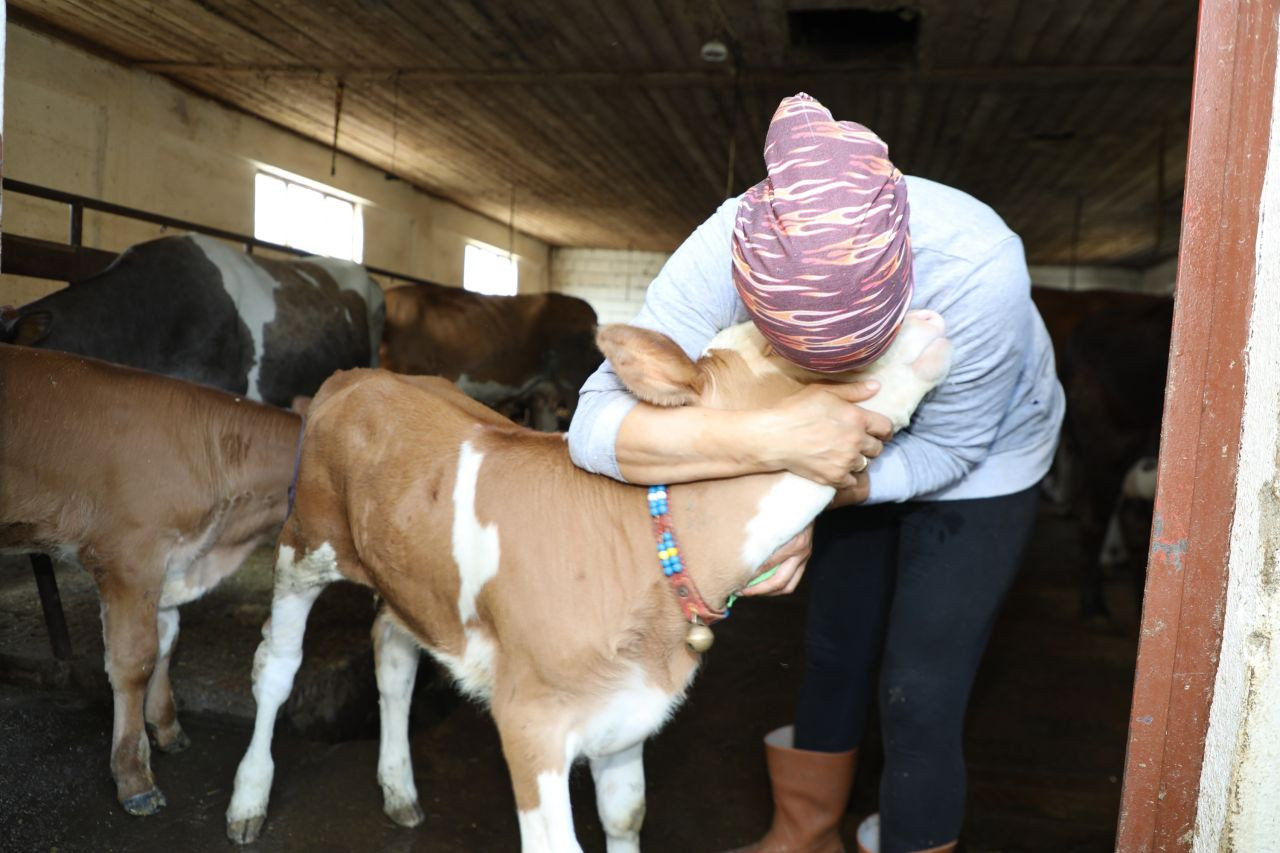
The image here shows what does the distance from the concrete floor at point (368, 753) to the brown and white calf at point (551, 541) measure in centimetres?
78

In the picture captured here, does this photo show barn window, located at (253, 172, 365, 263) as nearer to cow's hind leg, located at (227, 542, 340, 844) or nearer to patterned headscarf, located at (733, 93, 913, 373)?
cow's hind leg, located at (227, 542, 340, 844)

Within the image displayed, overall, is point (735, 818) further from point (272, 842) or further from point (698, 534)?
point (698, 534)

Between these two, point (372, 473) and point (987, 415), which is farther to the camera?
point (372, 473)

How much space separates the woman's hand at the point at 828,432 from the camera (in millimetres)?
1429

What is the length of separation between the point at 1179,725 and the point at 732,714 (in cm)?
258

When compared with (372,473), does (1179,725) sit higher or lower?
lower

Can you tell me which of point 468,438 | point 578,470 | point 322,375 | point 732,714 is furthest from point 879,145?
point 322,375

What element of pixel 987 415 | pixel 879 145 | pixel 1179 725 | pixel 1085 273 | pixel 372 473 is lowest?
pixel 1179 725

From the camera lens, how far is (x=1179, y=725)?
1296 millimetres

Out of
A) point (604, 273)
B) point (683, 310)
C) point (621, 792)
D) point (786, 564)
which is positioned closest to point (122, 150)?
point (621, 792)

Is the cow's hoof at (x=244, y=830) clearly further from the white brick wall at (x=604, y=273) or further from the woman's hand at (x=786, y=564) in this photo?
the white brick wall at (x=604, y=273)

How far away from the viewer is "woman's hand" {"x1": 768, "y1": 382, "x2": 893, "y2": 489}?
1.43 meters

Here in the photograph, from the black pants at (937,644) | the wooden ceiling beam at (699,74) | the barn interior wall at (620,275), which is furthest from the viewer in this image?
the barn interior wall at (620,275)

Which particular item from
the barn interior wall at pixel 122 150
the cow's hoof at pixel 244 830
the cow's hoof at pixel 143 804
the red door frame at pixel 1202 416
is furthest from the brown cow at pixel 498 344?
the red door frame at pixel 1202 416
